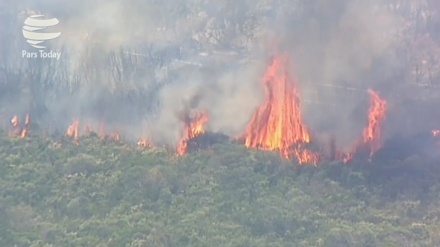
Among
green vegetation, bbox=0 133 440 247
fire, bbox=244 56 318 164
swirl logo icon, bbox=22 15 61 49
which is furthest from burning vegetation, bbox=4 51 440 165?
swirl logo icon, bbox=22 15 61 49

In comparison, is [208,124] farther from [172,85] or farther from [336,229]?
[336,229]

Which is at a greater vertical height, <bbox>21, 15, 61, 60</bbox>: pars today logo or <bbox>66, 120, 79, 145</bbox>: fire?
<bbox>21, 15, 61, 60</bbox>: pars today logo

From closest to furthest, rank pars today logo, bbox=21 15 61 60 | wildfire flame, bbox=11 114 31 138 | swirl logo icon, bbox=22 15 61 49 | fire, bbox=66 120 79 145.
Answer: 1. fire, bbox=66 120 79 145
2. wildfire flame, bbox=11 114 31 138
3. pars today logo, bbox=21 15 61 60
4. swirl logo icon, bbox=22 15 61 49

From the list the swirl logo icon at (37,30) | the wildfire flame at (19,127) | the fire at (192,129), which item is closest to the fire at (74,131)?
the wildfire flame at (19,127)

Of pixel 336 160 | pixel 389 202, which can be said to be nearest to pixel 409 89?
pixel 336 160

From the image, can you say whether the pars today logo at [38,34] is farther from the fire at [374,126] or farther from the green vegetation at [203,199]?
the fire at [374,126]

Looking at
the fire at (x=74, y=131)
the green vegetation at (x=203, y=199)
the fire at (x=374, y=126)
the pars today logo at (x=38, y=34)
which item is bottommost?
the green vegetation at (x=203, y=199)

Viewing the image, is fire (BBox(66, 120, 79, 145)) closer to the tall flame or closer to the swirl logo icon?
the swirl logo icon
